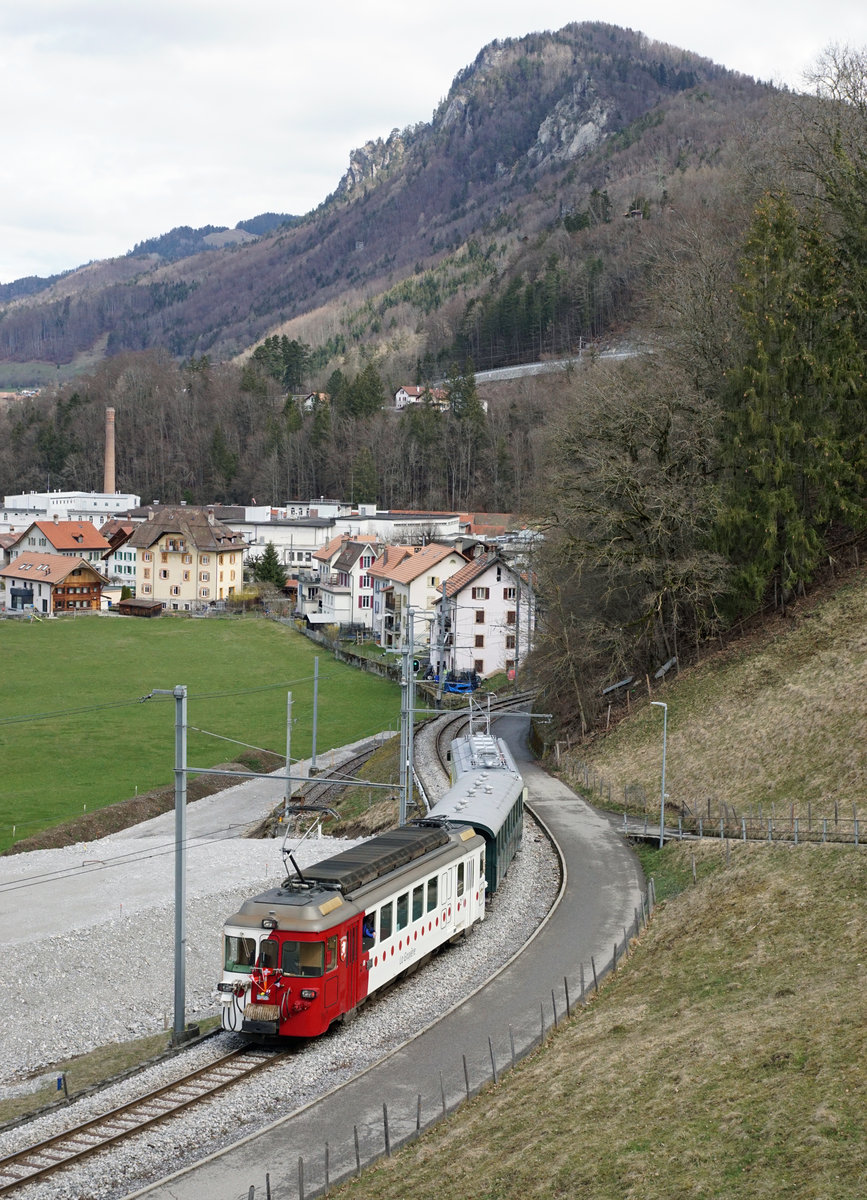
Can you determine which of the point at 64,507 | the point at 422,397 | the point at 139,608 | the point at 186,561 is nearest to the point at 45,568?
the point at 139,608

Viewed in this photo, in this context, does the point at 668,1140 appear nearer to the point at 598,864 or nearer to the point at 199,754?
the point at 598,864

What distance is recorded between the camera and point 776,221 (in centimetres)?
4806

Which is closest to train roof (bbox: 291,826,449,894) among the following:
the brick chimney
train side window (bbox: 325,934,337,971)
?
train side window (bbox: 325,934,337,971)

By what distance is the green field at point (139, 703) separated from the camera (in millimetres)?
53394

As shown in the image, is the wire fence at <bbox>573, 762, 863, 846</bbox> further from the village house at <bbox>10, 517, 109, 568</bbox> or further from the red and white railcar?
the village house at <bbox>10, 517, 109, 568</bbox>

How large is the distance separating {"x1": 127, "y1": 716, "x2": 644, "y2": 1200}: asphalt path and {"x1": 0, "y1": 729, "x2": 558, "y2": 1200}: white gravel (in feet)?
1.57

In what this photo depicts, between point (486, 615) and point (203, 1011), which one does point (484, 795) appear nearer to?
point (203, 1011)

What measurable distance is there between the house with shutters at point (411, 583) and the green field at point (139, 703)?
19.7 ft

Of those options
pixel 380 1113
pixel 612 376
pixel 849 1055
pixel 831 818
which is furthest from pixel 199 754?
pixel 849 1055

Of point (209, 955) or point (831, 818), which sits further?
point (831, 818)

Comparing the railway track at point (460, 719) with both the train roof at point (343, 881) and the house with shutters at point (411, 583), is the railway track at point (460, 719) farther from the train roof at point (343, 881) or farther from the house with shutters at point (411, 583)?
the train roof at point (343, 881)

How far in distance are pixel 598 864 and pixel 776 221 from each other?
28.9 metres

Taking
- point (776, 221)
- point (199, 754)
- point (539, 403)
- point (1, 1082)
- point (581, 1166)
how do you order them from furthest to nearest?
point (539, 403), point (199, 754), point (776, 221), point (1, 1082), point (581, 1166)

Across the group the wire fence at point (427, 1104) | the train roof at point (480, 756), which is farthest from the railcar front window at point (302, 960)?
the train roof at point (480, 756)
